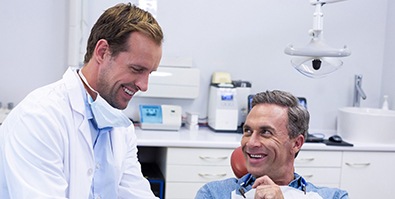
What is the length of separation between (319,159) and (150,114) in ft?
3.81

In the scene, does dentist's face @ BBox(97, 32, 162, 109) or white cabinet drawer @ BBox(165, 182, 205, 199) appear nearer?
dentist's face @ BBox(97, 32, 162, 109)

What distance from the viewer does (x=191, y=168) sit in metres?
2.73

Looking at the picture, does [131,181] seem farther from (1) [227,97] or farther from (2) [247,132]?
(1) [227,97]

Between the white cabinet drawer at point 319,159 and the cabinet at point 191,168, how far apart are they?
1.56ft

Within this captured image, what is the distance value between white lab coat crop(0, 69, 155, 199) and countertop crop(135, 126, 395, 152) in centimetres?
109

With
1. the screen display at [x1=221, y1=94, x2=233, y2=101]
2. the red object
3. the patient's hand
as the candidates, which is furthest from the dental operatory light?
the patient's hand

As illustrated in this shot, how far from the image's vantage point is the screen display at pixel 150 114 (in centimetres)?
305

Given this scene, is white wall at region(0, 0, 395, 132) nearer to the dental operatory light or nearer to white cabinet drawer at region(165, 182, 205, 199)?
white cabinet drawer at region(165, 182, 205, 199)

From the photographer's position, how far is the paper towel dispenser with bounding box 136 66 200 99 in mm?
3123

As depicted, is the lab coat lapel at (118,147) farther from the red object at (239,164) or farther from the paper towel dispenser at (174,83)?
Result: the paper towel dispenser at (174,83)

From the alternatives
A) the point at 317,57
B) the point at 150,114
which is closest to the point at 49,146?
the point at 317,57

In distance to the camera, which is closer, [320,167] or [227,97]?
[320,167]

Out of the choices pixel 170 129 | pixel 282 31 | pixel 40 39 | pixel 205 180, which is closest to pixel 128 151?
pixel 205 180

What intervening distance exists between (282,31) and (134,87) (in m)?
2.21
